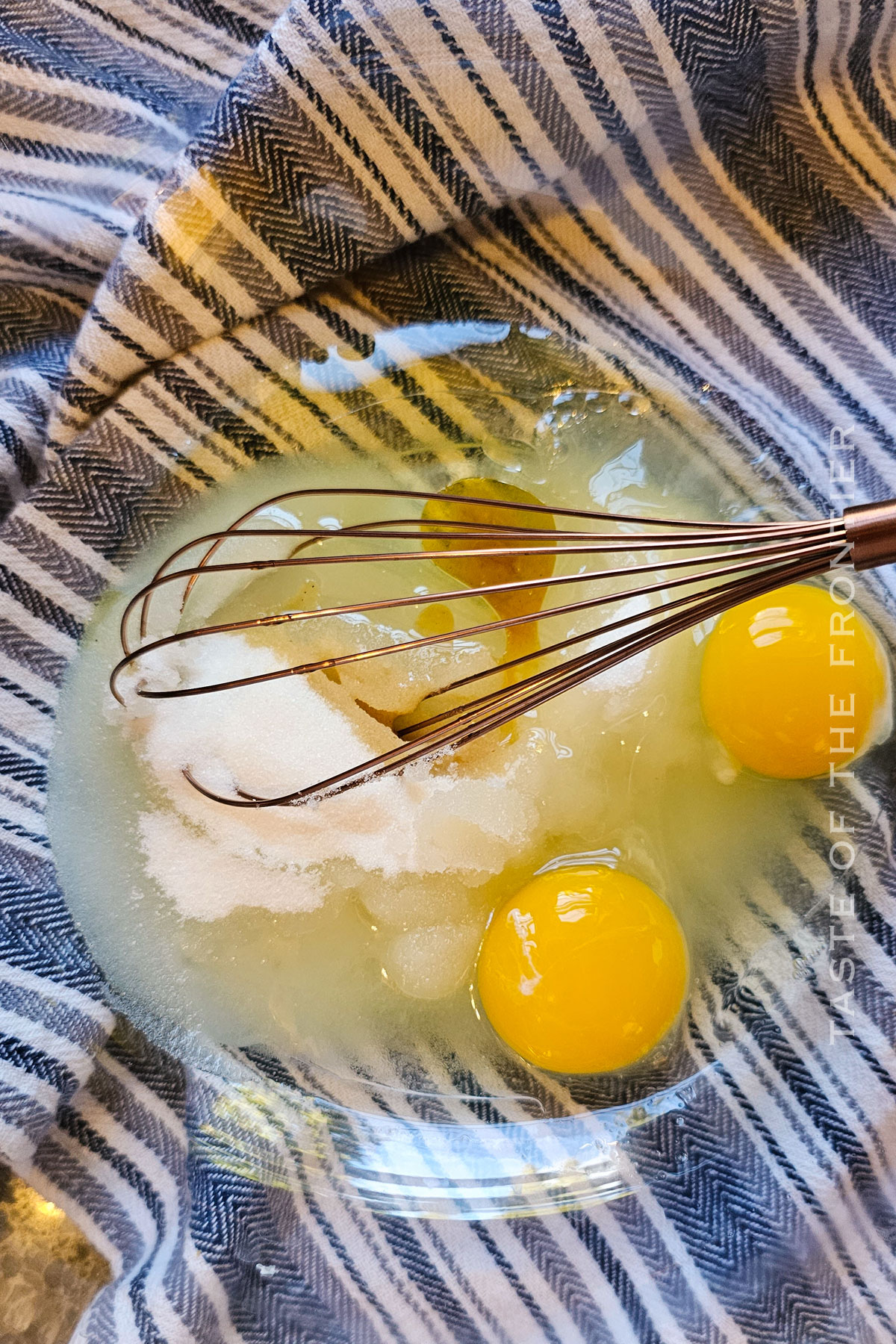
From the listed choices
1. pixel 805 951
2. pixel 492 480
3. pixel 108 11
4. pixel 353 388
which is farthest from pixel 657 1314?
pixel 108 11

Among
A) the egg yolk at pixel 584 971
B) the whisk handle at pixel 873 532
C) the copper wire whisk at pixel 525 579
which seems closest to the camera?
the whisk handle at pixel 873 532

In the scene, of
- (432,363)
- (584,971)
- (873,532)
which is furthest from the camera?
(432,363)

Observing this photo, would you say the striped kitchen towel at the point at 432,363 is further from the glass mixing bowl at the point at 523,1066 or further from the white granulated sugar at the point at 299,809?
the white granulated sugar at the point at 299,809

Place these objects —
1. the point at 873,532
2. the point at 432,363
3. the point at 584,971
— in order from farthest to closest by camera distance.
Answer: the point at 432,363
the point at 584,971
the point at 873,532

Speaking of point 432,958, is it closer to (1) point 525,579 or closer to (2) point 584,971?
(2) point 584,971

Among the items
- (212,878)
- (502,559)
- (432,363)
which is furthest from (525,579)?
(212,878)

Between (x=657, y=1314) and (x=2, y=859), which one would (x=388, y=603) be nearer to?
(x=2, y=859)

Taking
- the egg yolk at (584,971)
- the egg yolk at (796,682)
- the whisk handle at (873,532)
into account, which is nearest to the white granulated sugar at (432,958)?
the egg yolk at (584,971)
